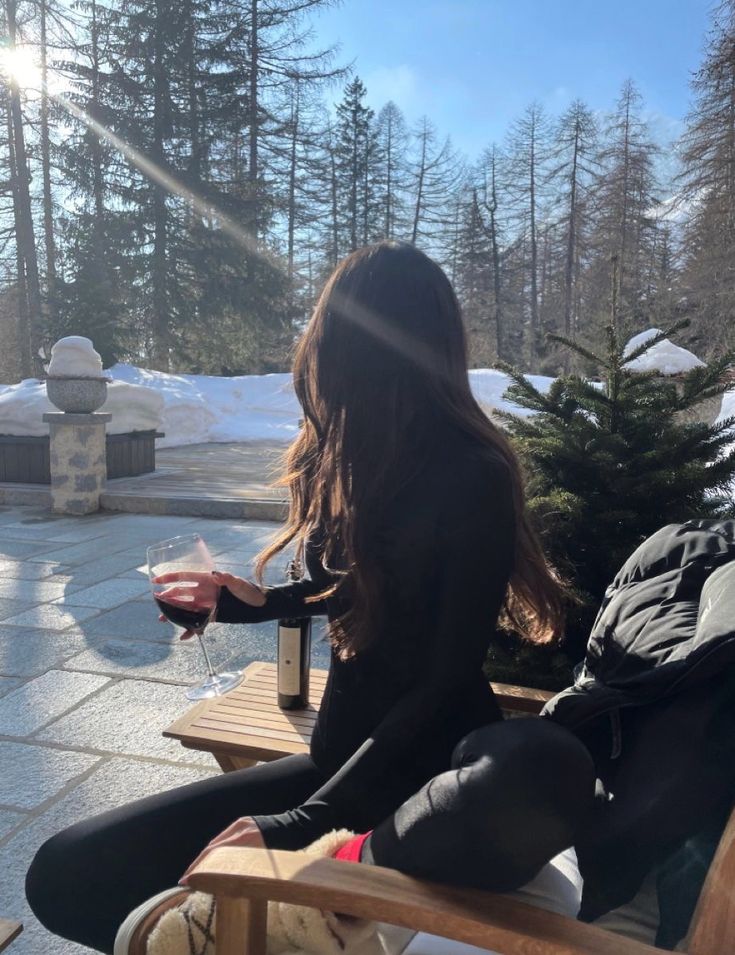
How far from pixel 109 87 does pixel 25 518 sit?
57.8ft

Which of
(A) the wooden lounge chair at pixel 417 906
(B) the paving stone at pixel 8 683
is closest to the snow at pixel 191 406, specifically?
(B) the paving stone at pixel 8 683

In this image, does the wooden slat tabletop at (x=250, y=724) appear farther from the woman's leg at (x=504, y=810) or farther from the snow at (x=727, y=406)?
the snow at (x=727, y=406)

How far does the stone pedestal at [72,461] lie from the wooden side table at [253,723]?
5.91 m

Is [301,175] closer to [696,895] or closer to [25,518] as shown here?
[25,518]

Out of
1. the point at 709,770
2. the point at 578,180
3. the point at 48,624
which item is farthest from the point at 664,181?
the point at 709,770

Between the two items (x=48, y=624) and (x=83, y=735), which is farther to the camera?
(x=48, y=624)

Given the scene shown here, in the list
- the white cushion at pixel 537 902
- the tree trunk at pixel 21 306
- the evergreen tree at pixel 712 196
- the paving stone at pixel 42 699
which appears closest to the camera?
the white cushion at pixel 537 902

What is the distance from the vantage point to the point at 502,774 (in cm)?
102

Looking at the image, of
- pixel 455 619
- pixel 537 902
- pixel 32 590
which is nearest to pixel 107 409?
pixel 32 590

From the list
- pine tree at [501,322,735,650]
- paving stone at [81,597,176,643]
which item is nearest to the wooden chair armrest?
pine tree at [501,322,735,650]

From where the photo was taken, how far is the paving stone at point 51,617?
4.38 m

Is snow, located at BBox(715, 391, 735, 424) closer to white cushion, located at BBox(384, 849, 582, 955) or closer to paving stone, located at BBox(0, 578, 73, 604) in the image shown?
paving stone, located at BBox(0, 578, 73, 604)

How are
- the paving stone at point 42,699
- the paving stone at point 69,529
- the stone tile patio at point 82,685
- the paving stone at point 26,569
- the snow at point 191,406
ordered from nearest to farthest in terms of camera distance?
the stone tile patio at point 82,685 < the paving stone at point 42,699 < the paving stone at point 26,569 < the paving stone at point 69,529 < the snow at point 191,406

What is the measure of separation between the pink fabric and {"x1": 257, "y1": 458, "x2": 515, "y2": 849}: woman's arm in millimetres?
121
